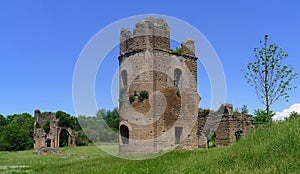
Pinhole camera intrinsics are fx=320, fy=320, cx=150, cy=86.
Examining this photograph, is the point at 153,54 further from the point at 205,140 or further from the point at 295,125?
the point at 295,125

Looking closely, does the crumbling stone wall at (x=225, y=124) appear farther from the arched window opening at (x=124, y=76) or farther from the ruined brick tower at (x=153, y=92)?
the arched window opening at (x=124, y=76)

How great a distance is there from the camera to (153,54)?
76.4 ft

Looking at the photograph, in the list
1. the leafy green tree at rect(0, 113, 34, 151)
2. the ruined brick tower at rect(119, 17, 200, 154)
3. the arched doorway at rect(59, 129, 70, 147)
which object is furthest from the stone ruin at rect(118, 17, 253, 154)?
the leafy green tree at rect(0, 113, 34, 151)

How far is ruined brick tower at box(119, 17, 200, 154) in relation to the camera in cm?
2267

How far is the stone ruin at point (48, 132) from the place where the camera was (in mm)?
52781

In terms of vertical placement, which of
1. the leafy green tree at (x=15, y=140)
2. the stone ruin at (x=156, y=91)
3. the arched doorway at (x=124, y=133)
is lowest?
the leafy green tree at (x=15, y=140)

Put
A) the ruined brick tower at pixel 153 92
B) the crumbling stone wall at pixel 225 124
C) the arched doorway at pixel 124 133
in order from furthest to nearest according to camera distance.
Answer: the crumbling stone wall at pixel 225 124
the arched doorway at pixel 124 133
the ruined brick tower at pixel 153 92

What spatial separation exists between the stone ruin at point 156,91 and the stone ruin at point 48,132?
3112 cm

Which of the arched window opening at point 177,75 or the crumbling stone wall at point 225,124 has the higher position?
the arched window opening at point 177,75

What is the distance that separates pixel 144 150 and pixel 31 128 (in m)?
50.5

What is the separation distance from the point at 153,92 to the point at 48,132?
3857 centimetres

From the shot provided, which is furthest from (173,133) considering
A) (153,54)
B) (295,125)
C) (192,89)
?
(295,125)

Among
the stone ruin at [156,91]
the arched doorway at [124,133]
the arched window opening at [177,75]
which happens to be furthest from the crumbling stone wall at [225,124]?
the arched doorway at [124,133]

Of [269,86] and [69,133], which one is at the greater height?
[269,86]
